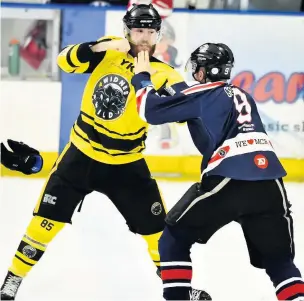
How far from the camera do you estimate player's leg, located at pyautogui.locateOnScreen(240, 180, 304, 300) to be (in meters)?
2.67

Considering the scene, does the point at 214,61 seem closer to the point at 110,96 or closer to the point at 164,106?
the point at 164,106

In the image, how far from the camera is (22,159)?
133 inches

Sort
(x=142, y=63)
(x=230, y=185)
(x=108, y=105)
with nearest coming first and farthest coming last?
(x=230, y=185) → (x=142, y=63) → (x=108, y=105)

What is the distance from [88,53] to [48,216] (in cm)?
62

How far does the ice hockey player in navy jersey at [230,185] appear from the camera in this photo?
266 centimetres

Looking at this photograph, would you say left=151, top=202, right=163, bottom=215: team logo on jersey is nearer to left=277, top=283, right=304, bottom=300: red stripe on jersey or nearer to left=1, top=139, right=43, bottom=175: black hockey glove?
left=1, top=139, right=43, bottom=175: black hockey glove

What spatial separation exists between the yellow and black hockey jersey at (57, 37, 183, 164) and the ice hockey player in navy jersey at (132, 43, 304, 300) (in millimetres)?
430

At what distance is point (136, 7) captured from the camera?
10.2 ft

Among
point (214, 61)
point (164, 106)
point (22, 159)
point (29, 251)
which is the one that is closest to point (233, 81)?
point (22, 159)

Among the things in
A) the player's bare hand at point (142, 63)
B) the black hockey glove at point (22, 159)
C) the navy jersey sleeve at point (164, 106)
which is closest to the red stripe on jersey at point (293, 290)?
the navy jersey sleeve at point (164, 106)

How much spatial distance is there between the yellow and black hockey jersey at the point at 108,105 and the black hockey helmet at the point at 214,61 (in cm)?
34

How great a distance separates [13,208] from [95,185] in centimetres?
170

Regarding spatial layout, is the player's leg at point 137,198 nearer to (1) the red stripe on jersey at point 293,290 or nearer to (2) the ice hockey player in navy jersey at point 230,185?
(2) the ice hockey player in navy jersey at point 230,185

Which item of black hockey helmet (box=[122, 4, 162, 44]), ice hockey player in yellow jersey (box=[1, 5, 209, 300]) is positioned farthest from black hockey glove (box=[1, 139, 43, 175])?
black hockey helmet (box=[122, 4, 162, 44])
